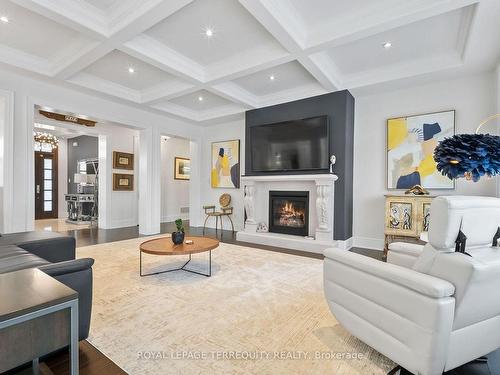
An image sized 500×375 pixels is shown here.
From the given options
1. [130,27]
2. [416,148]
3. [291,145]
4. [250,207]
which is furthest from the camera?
[250,207]

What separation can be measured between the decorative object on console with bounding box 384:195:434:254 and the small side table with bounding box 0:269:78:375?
4129 mm

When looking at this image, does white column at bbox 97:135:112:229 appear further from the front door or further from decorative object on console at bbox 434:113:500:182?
decorative object on console at bbox 434:113:500:182

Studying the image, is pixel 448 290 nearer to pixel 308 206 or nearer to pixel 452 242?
pixel 452 242

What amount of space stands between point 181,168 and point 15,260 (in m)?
7.10

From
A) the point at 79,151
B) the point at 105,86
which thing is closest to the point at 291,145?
the point at 105,86

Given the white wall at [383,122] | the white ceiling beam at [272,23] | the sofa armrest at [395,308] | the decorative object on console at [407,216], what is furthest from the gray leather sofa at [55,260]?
the white wall at [383,122]

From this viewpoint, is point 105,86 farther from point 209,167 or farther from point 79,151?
point 79,151

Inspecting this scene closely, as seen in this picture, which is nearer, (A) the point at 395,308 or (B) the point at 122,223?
(A) the point at 395,308

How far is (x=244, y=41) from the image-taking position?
3432mm

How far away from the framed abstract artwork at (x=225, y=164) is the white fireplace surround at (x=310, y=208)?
3.42 ft

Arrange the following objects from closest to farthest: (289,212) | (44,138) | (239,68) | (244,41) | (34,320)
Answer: (34,320) < (244,41) < (239,68) < (289,212) < (44,138)

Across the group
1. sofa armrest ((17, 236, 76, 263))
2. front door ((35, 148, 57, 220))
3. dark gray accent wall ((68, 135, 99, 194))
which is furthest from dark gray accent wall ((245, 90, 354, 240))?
front door ((35, 148, 57, 220))

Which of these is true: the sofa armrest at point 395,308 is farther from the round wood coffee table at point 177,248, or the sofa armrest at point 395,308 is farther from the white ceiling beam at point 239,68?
the white ceiling beam at point 239,68

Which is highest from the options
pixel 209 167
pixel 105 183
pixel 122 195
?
A: pixel 209 167
